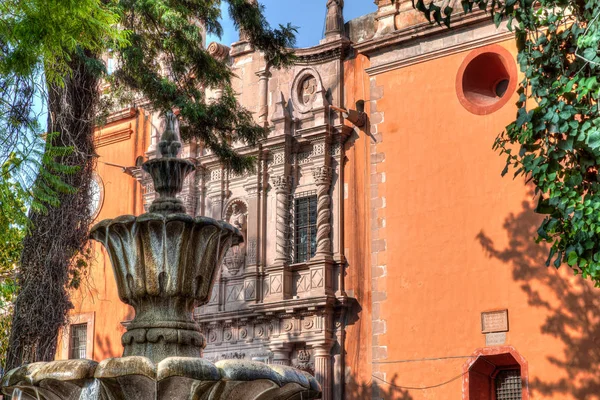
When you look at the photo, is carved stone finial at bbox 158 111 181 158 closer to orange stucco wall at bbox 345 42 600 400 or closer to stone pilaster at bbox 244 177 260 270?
orange stucco wall at bbox 345 42 600 400

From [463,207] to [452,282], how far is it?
124cm

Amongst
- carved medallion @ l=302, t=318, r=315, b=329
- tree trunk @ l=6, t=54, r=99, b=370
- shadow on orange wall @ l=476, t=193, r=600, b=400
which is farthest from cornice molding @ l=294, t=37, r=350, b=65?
tree trunk @ l=6, t=54, r=99, b=370

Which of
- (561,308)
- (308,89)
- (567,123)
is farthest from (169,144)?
(308,89)

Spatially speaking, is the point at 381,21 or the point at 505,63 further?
the point at 381,21

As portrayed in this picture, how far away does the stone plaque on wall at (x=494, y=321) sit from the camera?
15.0 meters

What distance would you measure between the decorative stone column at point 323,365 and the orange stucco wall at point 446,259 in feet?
1.41

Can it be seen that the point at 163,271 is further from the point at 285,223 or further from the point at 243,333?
the point at 243,333

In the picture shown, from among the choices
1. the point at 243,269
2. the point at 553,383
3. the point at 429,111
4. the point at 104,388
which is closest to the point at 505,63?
the point at 429,111

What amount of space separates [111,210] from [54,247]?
967 cm

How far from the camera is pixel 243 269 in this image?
1895cm

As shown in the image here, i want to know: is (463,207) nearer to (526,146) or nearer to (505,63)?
(505,63)

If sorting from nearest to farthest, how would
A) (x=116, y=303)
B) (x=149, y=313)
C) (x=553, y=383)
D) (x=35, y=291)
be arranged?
(x=149, y=313)
(x=35, y=291)
(x=553, y=383)
(x=116, y=303)

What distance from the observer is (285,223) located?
18.5 m

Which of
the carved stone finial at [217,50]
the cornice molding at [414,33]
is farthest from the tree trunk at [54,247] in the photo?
the carved stone finial at [217,50]
